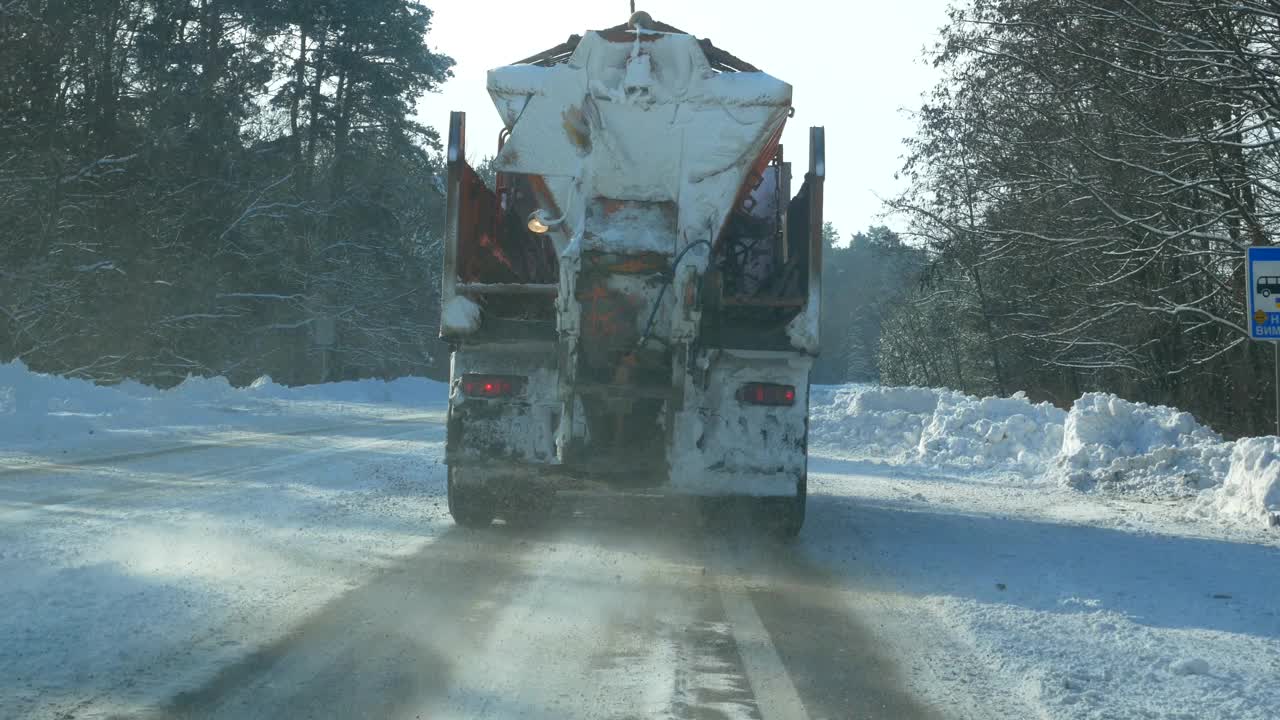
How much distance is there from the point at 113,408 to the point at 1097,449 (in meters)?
15.8

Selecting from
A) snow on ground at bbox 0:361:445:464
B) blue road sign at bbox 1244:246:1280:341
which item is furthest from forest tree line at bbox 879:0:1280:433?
snow on ground at bbox 0:361:445:464

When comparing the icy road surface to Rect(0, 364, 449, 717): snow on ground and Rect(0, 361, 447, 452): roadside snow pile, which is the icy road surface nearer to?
Rect(0, 364, 449, 717): snow on ground

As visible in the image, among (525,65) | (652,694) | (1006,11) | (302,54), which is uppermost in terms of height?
(302,54)

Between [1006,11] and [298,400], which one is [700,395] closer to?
[1006,11]

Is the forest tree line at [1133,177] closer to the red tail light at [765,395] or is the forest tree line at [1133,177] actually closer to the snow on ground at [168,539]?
the red tail light at [765,395]

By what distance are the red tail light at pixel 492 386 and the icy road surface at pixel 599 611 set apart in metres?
1.08

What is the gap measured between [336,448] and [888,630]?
11.0 metres

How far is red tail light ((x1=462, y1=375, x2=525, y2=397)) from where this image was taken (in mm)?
8930

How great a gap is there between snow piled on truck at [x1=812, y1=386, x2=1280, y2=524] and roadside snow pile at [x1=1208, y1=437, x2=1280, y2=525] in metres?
0.01

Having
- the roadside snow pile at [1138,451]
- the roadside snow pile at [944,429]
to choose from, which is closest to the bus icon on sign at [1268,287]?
the roadside snow pile at [1138,451]

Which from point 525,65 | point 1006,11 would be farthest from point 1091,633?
point 1006,11

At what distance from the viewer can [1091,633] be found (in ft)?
20.7

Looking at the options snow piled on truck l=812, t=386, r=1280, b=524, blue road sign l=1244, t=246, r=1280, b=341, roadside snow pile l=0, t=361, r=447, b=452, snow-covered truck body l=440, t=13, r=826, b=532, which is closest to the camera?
snow-covered truck body l=440, t=13, r=826, b=532

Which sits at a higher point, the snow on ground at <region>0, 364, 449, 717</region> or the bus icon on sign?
the bus icon on sign
